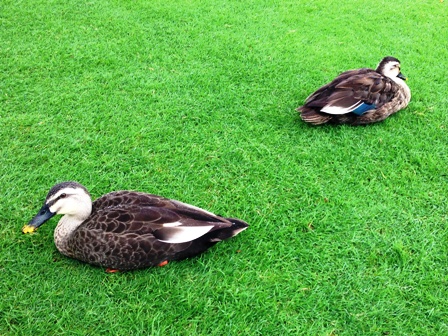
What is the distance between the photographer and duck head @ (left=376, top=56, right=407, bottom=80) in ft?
12.9

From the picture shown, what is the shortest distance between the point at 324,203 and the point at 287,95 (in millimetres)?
1530

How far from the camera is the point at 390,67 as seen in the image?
3936mm

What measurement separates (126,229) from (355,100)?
7.94 ft

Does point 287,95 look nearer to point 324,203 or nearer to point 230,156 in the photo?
point 230,156

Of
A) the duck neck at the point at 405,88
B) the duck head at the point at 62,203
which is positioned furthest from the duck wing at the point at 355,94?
the duck head at the point at 62,203

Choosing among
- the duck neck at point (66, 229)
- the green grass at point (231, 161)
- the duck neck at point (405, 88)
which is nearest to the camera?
the green grass at point (231, 161)

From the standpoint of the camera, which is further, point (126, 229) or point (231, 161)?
point (231, 161)

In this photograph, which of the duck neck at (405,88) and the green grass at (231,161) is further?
the duck neck at (405,88)

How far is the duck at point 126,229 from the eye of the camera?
2387mm

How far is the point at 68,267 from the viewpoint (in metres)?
2.50

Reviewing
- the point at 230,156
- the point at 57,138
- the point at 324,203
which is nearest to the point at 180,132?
the point at 230,156

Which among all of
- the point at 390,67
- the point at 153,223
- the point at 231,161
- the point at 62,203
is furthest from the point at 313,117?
the point at 62,203

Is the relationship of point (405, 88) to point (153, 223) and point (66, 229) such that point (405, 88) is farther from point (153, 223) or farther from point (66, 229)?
point (66, 229)

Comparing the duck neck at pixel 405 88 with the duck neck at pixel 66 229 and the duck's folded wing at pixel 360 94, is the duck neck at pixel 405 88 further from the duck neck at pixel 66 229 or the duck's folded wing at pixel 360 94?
the duck neck at pixel 66 229
